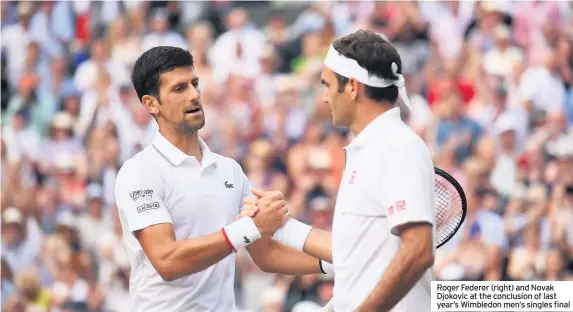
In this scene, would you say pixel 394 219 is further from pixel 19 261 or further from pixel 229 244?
pixel 19 261

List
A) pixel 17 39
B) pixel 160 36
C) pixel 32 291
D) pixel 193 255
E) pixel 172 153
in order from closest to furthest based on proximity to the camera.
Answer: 1. pixel 193 255
2. pixel 172 153
3. pixel 32 291
4. pixel 160 36
5. pixel 17 39

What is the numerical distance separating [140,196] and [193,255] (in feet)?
1.33

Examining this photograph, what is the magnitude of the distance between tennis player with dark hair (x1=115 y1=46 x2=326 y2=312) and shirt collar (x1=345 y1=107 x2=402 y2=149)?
0.92m

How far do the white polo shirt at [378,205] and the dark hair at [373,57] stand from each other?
0.09 m

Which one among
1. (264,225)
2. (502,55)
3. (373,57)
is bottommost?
(502,55)

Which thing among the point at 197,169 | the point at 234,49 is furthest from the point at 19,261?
the point at 197,169

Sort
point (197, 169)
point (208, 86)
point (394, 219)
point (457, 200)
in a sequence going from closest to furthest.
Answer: point (394, 219) → point (457, 200) → point (197, 169) → point (208, 86)

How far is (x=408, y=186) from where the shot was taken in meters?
5.19

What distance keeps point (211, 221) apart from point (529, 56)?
7090mm

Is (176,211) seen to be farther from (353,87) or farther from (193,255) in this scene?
(353,87)

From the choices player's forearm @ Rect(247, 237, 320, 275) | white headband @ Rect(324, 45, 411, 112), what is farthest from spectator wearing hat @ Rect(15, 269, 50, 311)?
A: white headband @ Rect(324, 45, 411, 112)

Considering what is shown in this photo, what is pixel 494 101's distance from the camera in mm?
12469

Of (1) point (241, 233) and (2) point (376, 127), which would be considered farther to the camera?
(1) point (241, 233)

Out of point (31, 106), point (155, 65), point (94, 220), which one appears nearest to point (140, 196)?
point (155, 65)
